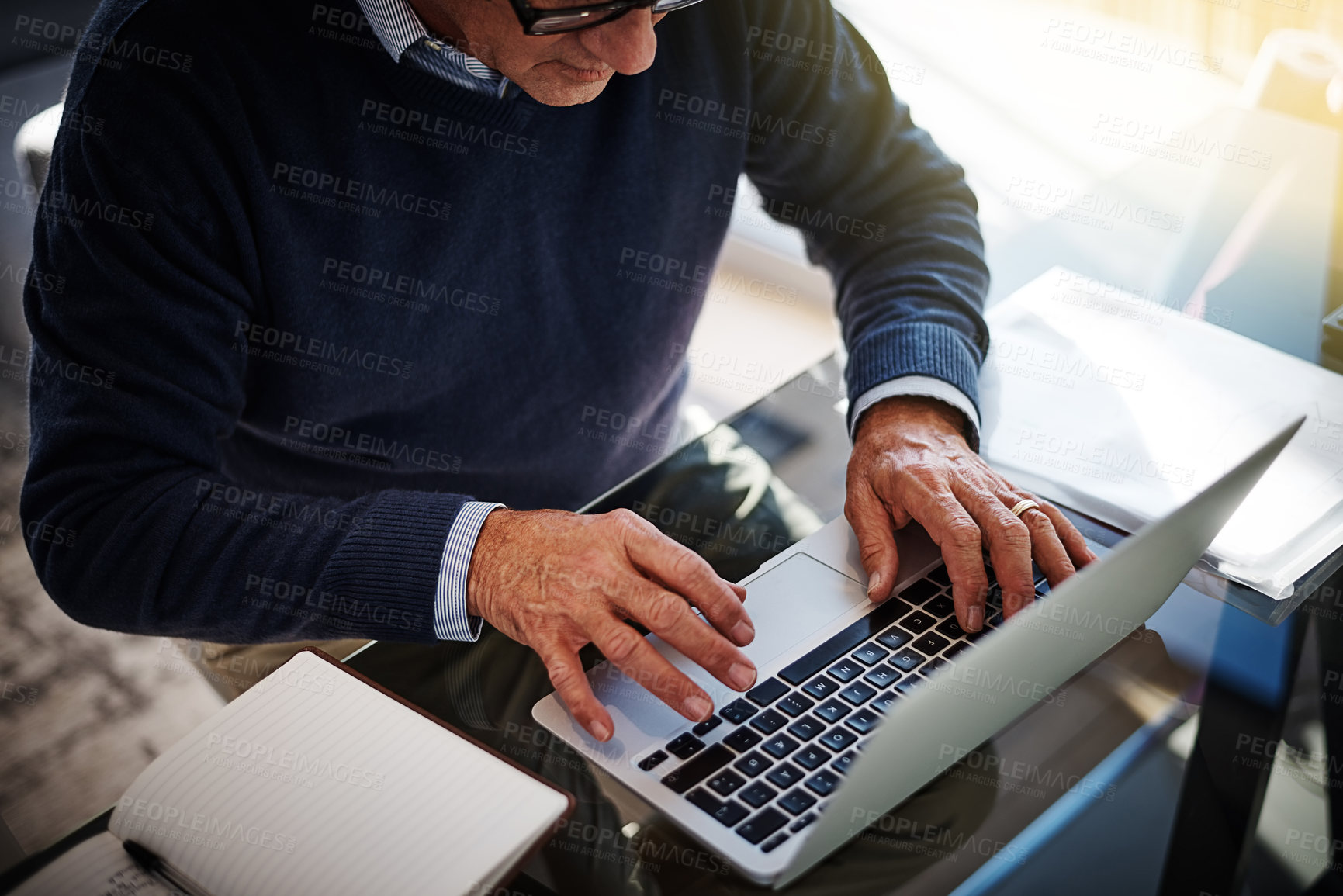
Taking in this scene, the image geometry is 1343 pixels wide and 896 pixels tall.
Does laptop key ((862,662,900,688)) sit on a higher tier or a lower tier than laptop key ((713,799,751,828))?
higher

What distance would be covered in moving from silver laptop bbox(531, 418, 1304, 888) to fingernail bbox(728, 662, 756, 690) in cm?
1

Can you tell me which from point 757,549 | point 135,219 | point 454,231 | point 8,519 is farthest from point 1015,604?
point 8,519

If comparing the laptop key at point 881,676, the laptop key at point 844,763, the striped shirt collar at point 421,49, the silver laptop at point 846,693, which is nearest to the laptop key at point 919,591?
the silver laptop at point 846,693

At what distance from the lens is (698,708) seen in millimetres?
795

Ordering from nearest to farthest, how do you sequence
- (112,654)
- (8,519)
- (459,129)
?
1. (459,129)
2. (112,654)
3. (8,519)

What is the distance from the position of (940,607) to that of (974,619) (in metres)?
0.05

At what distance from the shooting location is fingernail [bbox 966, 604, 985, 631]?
35.0 inches

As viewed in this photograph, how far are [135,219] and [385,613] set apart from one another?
43cm

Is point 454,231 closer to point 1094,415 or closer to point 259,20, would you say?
point 259,20

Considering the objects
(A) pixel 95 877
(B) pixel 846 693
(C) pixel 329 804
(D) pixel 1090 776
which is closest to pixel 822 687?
(B) pixel 846 693

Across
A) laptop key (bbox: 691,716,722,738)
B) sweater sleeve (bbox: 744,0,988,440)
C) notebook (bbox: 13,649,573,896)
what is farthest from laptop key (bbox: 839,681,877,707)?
sweater sleeve (bbox: 744,0,988,440)

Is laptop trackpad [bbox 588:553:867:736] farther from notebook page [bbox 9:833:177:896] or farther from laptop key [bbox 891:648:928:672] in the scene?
notebook page [bbox 9:833:177:896]

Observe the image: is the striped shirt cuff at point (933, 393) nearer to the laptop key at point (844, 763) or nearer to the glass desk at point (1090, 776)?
the glass desk at point (1090, 776)

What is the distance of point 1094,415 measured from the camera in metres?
1.16
